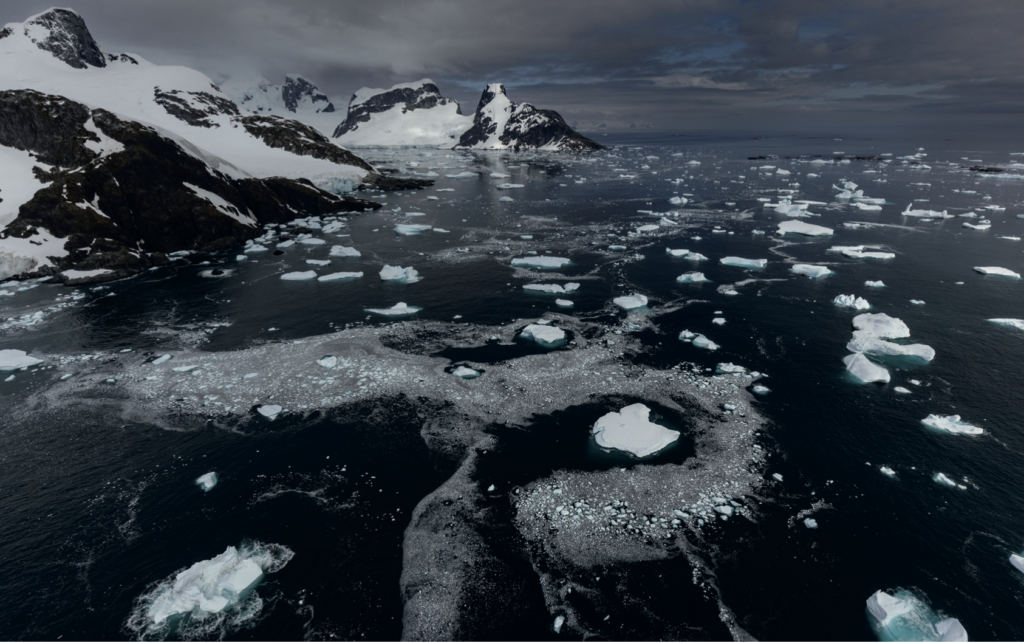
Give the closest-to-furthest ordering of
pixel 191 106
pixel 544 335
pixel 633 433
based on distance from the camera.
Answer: pixel 633 433 → pixel 544 335 → pixel 191 106

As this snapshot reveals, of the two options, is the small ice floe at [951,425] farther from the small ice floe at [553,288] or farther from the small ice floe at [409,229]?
the small ice floe at [409,229]

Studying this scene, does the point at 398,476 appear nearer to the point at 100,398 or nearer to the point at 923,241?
the point at 100,398

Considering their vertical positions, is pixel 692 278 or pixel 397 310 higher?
pixel 397 310

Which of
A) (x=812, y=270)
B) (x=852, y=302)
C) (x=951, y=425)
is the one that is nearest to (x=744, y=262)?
(x=812, y=270)

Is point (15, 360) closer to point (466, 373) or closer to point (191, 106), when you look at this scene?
point (466, 373)

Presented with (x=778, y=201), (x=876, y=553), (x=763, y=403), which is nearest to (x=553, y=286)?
(x=763, y=403)

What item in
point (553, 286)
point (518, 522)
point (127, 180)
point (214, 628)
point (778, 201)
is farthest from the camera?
point (778, 201)
